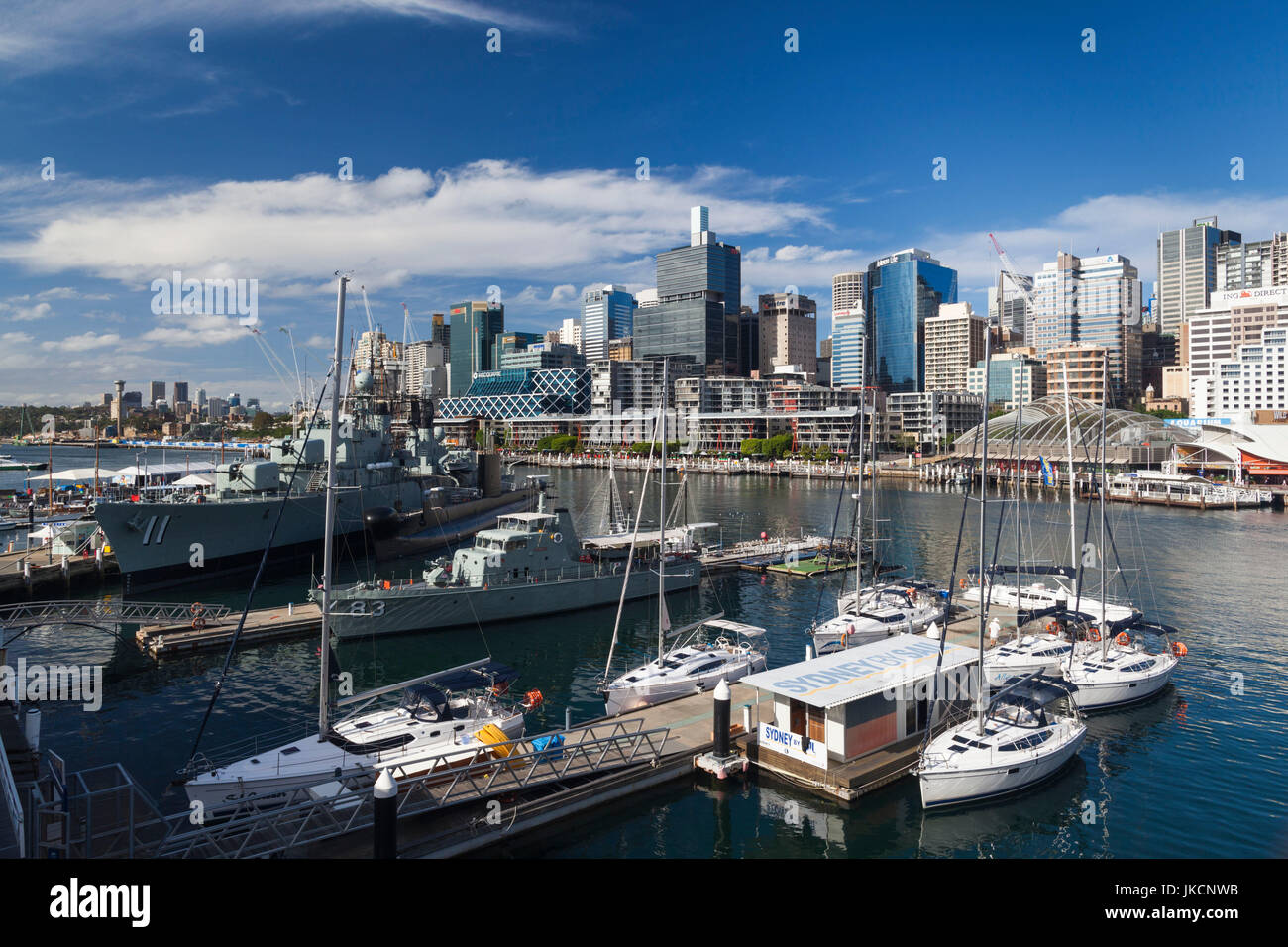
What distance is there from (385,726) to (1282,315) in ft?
675

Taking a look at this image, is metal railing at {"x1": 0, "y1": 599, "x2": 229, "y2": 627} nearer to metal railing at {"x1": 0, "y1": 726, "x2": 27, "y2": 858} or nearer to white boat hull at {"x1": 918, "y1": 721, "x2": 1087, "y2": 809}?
metal railing at {"x1": 0, "y1": 726, "x2": 27, "y2": 858}

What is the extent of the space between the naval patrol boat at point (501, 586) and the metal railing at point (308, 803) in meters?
14.1

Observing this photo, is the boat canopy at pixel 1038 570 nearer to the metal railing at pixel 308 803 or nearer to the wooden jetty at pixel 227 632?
the metal railing at pixel 308 803

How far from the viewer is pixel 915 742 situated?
71.0 ft

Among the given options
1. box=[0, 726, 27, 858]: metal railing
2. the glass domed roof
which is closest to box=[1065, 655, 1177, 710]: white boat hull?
box=[0, 726, 27, 858]: metal railing

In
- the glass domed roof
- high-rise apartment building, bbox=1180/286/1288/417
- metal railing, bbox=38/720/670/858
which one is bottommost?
metal railing, bbox=38/720/670/858

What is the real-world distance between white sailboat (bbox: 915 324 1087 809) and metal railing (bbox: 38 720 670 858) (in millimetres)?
6929

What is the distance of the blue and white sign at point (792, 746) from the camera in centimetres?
2000

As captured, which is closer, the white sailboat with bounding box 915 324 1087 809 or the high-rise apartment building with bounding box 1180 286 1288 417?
the white sailboat with bounding box 915 324 1087 809

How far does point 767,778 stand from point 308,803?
1107 cm

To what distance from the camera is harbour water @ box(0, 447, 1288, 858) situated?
1788 cm

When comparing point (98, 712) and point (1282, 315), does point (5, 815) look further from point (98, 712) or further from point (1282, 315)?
point (1282, 315)

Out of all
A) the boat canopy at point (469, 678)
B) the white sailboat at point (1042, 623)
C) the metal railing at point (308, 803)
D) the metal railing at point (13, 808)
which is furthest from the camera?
the white sailboat at point (1042, 623)

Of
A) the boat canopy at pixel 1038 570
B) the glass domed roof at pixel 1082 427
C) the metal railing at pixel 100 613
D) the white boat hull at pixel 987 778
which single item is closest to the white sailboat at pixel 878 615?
the boat canopy at pixel 1038 570
